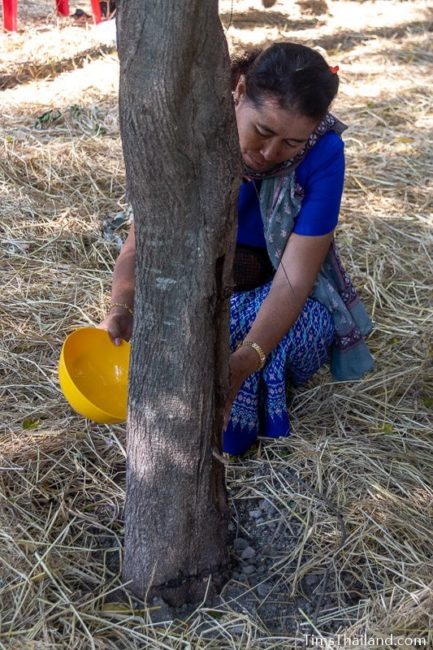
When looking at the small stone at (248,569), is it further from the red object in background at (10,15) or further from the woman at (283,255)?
the red object in background at (10,15)

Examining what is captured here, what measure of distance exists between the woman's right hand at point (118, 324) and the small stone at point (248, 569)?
58 cm

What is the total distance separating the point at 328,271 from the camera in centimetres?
241

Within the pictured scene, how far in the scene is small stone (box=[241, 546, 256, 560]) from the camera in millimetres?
1933

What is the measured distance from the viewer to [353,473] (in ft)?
6.99

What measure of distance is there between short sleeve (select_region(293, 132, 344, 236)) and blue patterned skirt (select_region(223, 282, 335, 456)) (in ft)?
0.85

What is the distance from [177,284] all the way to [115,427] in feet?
2.73

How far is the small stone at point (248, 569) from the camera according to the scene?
6.21 ft

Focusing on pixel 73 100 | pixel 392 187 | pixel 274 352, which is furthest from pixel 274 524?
pixel 73 100

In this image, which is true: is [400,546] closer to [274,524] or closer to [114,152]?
[274,524]

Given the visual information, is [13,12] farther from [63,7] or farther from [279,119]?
[279,119]

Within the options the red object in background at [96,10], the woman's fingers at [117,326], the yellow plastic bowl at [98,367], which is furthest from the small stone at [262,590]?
the red object in background at [96,10]

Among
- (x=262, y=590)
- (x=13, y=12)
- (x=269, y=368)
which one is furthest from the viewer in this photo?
(x=13, y=12)

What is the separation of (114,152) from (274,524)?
233 centimetres

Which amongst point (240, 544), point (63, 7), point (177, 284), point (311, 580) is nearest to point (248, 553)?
point (240, 544)
